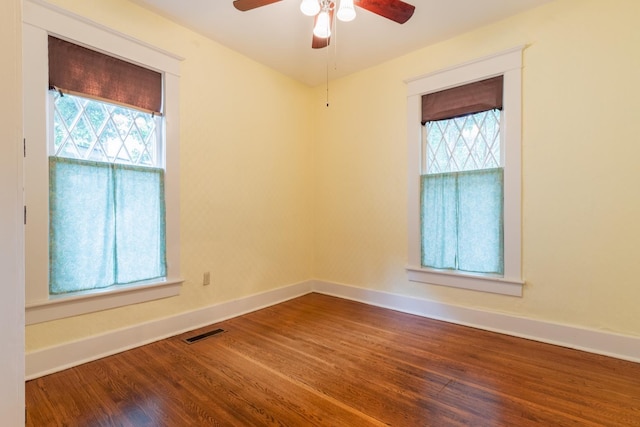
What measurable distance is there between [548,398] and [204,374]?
2.05 m

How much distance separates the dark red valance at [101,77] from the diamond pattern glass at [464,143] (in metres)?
2.56

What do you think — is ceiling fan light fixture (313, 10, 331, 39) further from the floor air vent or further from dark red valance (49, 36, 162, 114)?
the floor air vent

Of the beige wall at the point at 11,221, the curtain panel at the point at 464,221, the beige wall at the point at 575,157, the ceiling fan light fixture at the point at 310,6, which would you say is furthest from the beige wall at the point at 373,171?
the beige wall at the point at 11,221

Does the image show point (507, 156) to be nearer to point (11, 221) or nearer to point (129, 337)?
point (11, 221)

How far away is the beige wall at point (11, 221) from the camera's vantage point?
31.1 inches

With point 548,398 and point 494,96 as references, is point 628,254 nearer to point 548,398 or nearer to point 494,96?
point 548,398

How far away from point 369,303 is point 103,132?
2.97 metres

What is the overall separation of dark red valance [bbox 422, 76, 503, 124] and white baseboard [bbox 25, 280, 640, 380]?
6.01ft

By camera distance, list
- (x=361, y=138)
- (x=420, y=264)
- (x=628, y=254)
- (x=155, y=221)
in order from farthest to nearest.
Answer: (x=361, y=138), (x=420, y=264), (x=155, y=221), (x=628, y=254)

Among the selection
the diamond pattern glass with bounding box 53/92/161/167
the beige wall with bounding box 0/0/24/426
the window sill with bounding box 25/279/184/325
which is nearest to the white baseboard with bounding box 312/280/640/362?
the window sill with bounding box 25/279/184/325

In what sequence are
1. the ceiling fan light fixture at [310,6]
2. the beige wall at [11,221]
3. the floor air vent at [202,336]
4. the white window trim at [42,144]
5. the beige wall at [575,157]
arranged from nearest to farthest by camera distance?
the beige wall at [11,221] → the ceiling fan light fixture at [310,6] → the white window trim at [42,144] → the beige wall at [575,157] → the floor air vent at [202,336]

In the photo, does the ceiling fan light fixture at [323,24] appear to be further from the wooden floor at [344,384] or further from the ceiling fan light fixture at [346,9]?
the wooden floor at [344,384]

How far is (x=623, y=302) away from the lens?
2197 millimetres

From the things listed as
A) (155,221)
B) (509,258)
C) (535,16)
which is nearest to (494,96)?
(535,16)
